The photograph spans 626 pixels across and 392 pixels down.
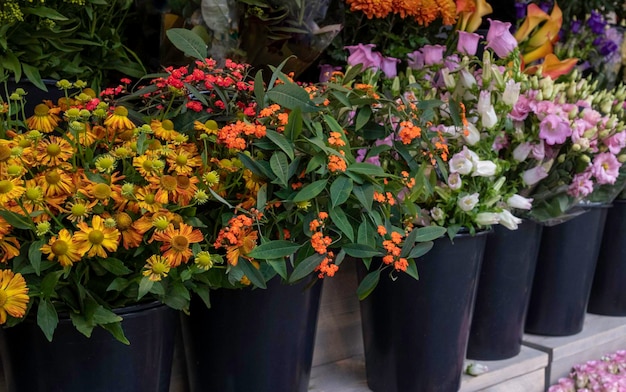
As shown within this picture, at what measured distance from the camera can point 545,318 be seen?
143 cm

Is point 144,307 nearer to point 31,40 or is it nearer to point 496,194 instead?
point 31,40

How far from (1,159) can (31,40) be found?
0.30m

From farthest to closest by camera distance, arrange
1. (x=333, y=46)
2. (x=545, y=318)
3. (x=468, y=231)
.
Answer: (x=545, y=318) < (x=333, y=46) < (x=468, y=231)

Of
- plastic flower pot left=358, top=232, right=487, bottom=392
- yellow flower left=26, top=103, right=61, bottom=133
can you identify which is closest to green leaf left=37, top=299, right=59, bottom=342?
yellow flower left=26, top=103, right=61, bottom=133

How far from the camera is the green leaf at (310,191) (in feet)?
2.29

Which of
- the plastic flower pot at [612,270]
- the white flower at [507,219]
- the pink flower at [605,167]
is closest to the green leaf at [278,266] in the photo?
the white flower at [507,219]

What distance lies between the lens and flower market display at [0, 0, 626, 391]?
645 mm

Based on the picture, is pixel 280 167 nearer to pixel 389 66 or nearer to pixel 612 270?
pixel 389 66

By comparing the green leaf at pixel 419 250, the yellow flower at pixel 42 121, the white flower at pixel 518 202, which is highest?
the yellow flower at pixel 42 121

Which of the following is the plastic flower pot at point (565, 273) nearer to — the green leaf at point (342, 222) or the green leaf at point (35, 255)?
the green leaf at point (342, 222)

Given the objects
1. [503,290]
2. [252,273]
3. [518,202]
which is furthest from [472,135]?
[252,273]

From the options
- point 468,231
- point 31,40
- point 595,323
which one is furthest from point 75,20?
point 595,323

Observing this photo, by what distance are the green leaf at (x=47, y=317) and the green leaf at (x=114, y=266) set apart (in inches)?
2.2

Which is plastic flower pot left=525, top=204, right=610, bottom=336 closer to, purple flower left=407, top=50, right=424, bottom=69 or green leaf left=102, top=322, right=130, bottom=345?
purple flower left=407, top=50, right=424, bottom=69
